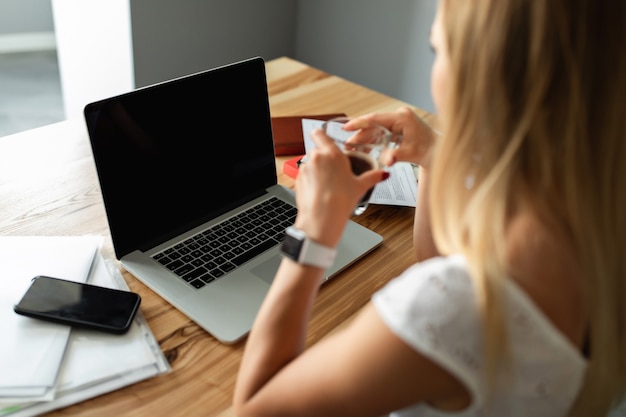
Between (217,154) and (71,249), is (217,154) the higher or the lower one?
the higher one

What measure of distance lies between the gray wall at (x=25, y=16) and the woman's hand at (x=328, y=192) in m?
3.76

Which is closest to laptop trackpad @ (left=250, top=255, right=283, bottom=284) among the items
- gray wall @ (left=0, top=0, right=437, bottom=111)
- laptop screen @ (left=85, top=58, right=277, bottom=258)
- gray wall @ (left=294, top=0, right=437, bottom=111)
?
laptop screen @ (left=85, top=58, right=277, bottom=258)

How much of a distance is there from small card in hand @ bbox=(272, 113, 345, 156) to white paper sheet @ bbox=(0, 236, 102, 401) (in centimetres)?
50

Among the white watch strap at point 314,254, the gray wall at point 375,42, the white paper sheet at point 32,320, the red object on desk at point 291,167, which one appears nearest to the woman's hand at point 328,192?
the white watch strap at point 314,254

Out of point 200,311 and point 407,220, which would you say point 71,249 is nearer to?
point 200,311

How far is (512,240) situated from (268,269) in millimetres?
495

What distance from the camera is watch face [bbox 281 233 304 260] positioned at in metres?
Result: 0.77

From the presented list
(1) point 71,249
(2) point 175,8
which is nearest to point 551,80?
(1) point 71,249

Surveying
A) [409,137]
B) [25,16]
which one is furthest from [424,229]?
[25,16]

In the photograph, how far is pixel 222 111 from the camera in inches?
44.2

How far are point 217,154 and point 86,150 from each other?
1.29 feet

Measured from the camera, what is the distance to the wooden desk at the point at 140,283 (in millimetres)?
807

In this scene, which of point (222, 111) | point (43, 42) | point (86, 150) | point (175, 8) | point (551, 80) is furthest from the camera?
point (43, 42)

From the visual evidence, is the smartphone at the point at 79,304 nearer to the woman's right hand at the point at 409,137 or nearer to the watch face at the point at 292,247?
the watch face at the point at 292,247
